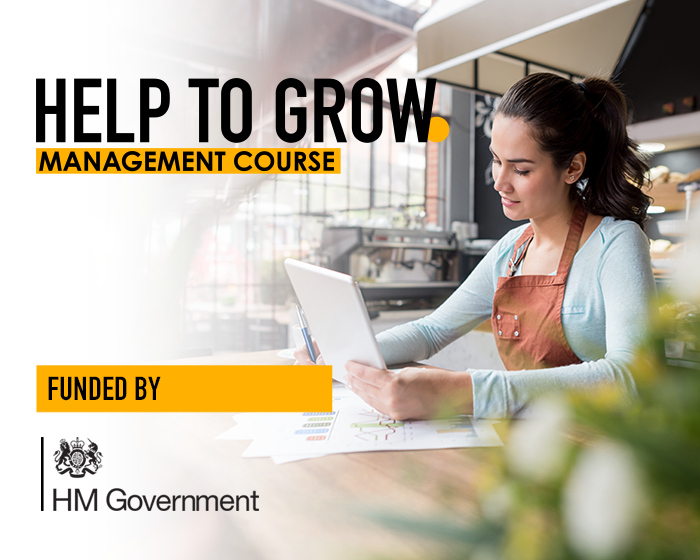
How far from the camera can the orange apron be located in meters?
1.15

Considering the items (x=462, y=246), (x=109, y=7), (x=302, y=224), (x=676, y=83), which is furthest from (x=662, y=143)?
(x=109, y=7)

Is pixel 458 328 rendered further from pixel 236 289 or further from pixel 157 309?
pixel 236 289

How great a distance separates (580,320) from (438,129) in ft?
14.2

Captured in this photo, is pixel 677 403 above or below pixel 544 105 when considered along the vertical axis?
below

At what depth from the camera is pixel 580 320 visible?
1.12m

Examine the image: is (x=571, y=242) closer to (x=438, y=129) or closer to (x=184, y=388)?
(x=184, y=388)

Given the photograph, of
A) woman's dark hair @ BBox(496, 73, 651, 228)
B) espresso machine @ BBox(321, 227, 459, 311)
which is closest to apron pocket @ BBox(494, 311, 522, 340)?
woman's dark hair @ BBox(496, 73, 651, 228)

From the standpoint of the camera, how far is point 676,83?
3342mm

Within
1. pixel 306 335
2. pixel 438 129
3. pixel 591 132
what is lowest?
pixel 306 335

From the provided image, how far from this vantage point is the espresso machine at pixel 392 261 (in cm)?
359

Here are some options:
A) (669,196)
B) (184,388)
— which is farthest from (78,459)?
(669,196)

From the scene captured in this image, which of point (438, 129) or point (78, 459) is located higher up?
point (438, 129)

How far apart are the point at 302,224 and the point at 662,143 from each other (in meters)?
2.67

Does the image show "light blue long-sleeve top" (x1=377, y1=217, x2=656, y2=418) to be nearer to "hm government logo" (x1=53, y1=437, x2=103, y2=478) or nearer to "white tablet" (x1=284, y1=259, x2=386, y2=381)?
"white tablet" (x1=284, y1=259, x2=386, y2=381)
